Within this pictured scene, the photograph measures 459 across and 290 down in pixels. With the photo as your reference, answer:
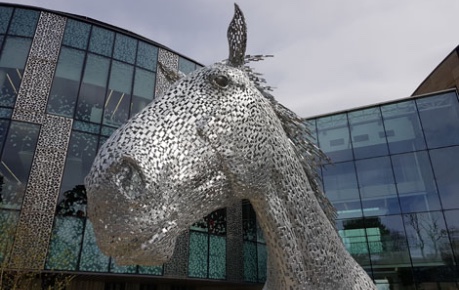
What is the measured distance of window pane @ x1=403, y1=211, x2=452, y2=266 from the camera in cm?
1331

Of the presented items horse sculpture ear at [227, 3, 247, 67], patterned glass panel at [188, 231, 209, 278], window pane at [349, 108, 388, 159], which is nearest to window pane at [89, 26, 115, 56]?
patterned glass panel at [188, 231, 209, 278]

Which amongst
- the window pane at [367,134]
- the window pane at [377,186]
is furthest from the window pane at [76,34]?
the window pane at [377,186]

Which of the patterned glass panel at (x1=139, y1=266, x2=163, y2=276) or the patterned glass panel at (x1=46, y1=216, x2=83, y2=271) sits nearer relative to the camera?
the patterned glass panel at (x1=46, y1=216, x2=83, y2=271)

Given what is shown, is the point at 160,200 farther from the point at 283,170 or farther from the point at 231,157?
→ the point at 283,170

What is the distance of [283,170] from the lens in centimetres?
171

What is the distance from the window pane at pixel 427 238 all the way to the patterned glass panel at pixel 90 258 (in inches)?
455

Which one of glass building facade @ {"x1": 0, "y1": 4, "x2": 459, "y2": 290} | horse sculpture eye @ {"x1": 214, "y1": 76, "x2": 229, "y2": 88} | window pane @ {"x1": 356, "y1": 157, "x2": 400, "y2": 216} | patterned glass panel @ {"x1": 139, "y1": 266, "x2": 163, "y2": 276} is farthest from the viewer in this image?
window pane @ {"x1": 356, "y1": 157, "x2": 400, "y2": 216}

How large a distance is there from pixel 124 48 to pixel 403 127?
41.7 feet

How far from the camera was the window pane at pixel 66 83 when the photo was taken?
1303cm

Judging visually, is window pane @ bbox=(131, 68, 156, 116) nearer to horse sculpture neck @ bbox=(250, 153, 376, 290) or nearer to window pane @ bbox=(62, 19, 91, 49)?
window pane @ bbox=(62, 19, 91, 49)

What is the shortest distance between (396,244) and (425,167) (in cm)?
346

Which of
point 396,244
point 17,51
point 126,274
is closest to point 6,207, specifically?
point 126,274

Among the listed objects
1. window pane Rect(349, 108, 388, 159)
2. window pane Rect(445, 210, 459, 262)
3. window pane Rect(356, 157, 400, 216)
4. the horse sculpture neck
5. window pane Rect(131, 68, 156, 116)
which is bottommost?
the horse sculpture neck

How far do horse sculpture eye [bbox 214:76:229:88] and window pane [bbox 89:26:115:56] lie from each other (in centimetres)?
1416
